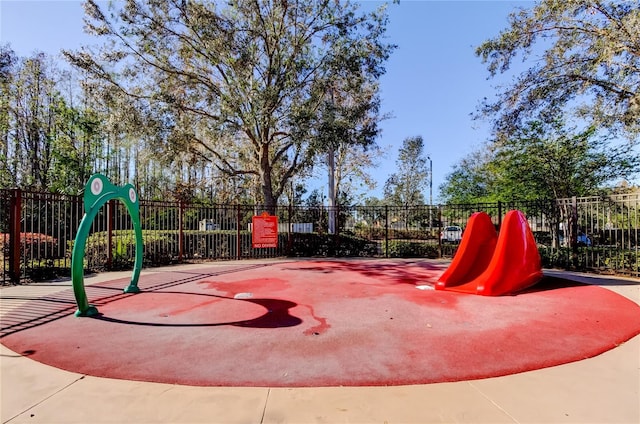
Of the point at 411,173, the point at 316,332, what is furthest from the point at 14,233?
the point at 411,173

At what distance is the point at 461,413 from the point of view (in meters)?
2.66

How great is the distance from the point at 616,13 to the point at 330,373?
14311 mm

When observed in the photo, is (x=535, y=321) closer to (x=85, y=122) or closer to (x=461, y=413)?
(x=461, y=413)

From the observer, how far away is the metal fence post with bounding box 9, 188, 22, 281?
8312mm

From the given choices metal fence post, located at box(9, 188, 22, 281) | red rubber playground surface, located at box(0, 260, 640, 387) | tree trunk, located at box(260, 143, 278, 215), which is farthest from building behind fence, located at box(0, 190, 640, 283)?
red rubber playground surface, located at box(0, 260, 640, 387)

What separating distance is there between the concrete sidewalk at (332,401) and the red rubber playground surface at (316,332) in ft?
0.59

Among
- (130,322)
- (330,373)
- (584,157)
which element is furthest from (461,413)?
(584,157)

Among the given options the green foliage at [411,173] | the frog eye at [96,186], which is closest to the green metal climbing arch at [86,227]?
the frog eye at [96,186]

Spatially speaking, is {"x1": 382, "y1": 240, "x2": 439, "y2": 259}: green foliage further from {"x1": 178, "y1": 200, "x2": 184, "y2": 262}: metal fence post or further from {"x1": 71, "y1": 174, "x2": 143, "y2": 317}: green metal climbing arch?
{"x1": 71, "y1": 174, "x2": 143, "y2": 317}: green metal climbing arch

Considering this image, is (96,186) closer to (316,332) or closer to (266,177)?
(316,332)

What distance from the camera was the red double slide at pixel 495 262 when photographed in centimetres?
735

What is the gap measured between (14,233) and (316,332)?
8320 mm

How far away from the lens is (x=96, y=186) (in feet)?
18.9

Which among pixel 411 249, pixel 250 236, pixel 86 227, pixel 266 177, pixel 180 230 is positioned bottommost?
pixel 411 249
